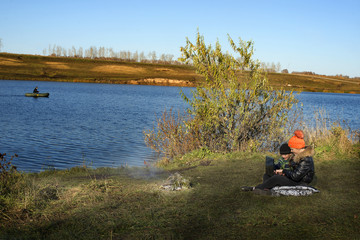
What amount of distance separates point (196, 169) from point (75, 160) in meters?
7.91

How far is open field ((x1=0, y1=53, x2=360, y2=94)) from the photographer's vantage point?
10931cm

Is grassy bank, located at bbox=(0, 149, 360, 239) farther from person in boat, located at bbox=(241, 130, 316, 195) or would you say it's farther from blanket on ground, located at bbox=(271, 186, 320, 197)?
person in boat, located at bbox=(241, 130, 316, 195)

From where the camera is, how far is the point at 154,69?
5522 inches

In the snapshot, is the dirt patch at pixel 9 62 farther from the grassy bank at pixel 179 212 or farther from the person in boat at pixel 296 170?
the person in boat at pixel 296 170

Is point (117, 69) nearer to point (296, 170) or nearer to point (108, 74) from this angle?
point (108, 74)

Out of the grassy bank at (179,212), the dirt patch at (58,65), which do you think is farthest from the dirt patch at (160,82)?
the grassy bank at (179,212)

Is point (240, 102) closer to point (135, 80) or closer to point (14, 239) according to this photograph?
point (14, 239)

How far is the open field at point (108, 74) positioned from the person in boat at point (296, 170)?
9261 centimetres

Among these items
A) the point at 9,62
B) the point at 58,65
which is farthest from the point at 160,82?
the point at 9,62

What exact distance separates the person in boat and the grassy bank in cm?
36

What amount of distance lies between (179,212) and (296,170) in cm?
277

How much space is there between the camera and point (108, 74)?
4791 inches

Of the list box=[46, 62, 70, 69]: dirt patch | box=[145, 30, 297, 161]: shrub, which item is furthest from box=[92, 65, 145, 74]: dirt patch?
box=[145, 30, 297, 161]: shrub

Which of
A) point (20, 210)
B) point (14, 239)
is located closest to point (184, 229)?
point (14, 239)
